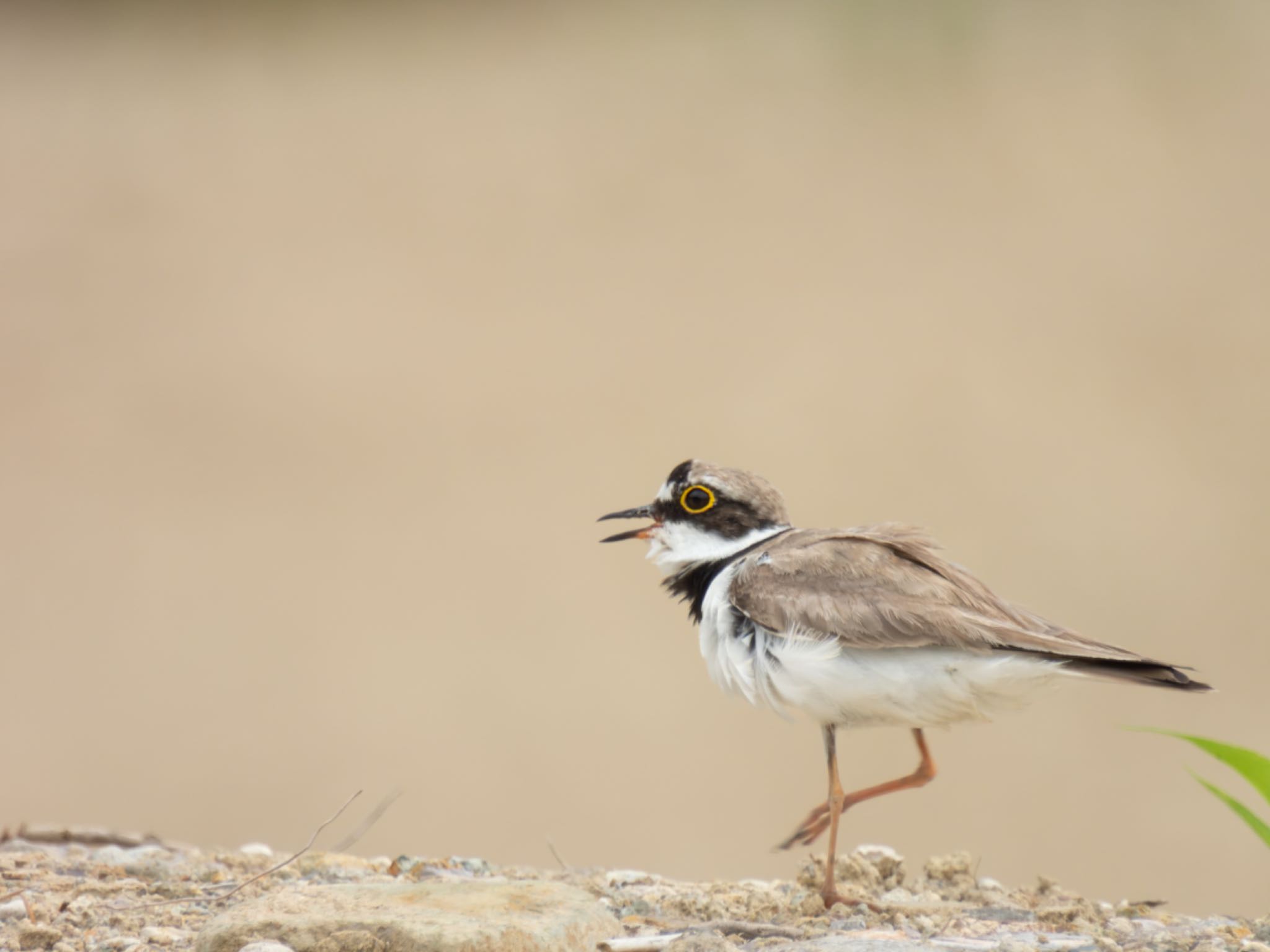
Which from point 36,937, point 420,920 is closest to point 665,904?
point 420,920

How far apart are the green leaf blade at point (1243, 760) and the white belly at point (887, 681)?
0.43 metres

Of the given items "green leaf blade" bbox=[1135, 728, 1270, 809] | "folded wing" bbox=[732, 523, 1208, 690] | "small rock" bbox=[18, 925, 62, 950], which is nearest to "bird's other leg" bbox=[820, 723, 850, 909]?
"folded wing" bbox=[732, 523, 1208, 690]

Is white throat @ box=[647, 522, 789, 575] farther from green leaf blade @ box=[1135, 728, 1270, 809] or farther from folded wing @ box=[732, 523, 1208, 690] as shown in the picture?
green leaf blade @ box=[1135, 728, 1270, 809]

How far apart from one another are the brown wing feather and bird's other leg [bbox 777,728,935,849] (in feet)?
1.54

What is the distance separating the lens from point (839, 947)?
2346 mm

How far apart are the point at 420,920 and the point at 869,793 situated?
1.50 m

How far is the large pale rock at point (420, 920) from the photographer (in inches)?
86.8

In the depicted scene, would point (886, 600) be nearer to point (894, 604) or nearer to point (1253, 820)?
point (894, 604)

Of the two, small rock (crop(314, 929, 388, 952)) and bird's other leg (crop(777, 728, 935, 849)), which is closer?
small rock (crop(314, 929, 388, 952))

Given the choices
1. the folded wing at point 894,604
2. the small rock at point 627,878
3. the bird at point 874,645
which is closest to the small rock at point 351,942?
the small rock at point 627,878

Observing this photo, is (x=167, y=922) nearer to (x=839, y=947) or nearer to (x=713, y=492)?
(x=839, y=947)

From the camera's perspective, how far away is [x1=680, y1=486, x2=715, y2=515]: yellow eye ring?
144 inches

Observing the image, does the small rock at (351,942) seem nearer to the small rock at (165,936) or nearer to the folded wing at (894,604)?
the small rock at (165,936)

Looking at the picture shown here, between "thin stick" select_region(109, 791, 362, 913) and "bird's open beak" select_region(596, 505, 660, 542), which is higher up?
"bird's open beak" select_region(596, 505, 660, 542)
